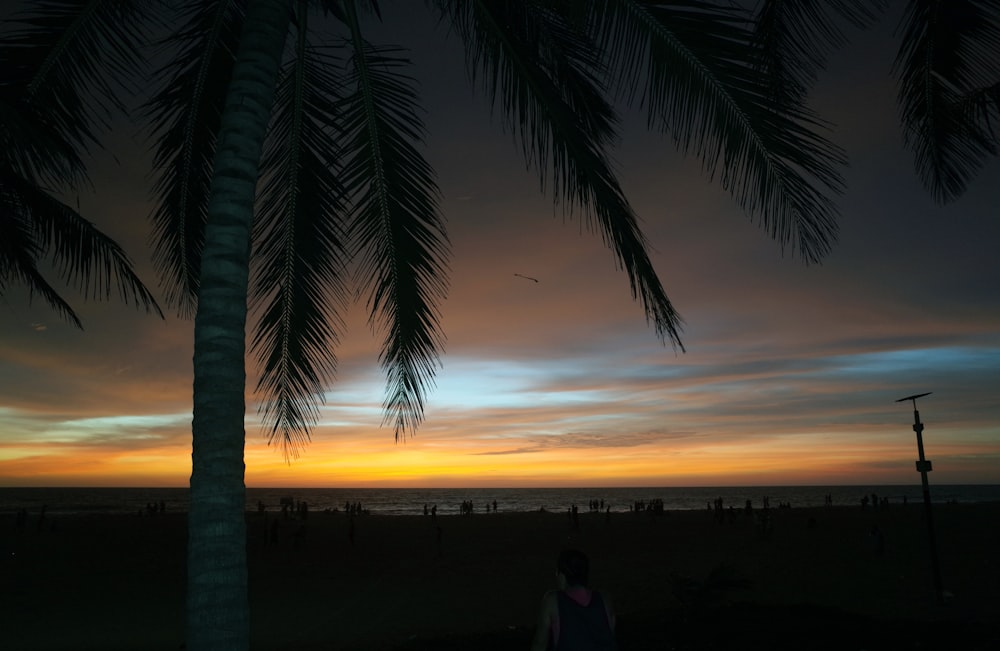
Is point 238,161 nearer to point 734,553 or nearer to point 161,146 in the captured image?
point 161,146

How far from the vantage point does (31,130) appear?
12.7ft

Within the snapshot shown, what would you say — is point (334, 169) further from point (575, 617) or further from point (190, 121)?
point (575, 617)

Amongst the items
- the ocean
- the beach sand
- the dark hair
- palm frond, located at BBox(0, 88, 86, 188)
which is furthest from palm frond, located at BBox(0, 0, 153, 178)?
the ocean

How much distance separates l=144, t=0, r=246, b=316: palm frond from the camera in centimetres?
607

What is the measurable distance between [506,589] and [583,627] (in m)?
14.8

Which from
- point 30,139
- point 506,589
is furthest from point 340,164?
point 506,589

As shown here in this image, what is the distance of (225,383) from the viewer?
3730 mm

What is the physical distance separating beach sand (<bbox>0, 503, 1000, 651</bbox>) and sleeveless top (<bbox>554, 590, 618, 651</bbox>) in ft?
17.9

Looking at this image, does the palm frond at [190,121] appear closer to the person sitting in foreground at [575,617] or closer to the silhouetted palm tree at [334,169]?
the silhouetted palm tree at [334,169]

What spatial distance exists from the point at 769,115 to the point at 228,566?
4045 millimetres

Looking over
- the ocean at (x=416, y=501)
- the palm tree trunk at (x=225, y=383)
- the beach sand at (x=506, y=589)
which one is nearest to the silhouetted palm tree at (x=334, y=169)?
the palm tree trunk at (x=225, y=383)

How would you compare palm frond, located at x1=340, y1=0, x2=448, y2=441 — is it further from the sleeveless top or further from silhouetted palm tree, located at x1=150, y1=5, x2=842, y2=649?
the sleeveless top

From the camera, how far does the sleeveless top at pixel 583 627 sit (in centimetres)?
352

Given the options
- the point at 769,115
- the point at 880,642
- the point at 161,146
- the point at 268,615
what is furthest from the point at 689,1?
the point at 268,615
